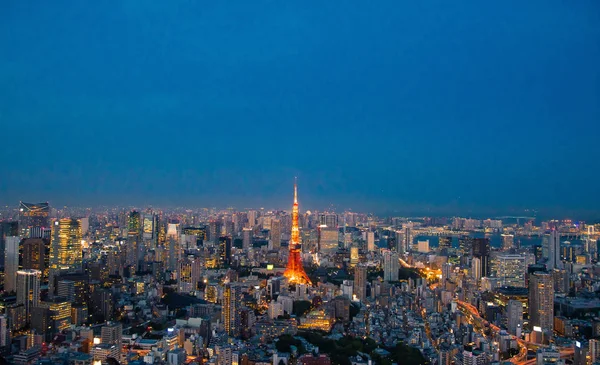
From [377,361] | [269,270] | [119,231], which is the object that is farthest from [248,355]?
[119,231]

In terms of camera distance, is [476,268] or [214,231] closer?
[476,268]

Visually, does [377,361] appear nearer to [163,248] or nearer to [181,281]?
[181,281]

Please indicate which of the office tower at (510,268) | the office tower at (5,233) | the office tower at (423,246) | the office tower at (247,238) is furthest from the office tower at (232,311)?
the office tower at (247,238)

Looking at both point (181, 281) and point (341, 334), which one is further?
point (181, 281)

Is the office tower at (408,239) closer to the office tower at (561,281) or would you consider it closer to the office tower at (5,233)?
the office tower at (561,281)

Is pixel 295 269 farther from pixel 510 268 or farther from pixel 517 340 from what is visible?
pixel 517 340

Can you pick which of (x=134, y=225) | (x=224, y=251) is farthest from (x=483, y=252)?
(x=134, y=225)
